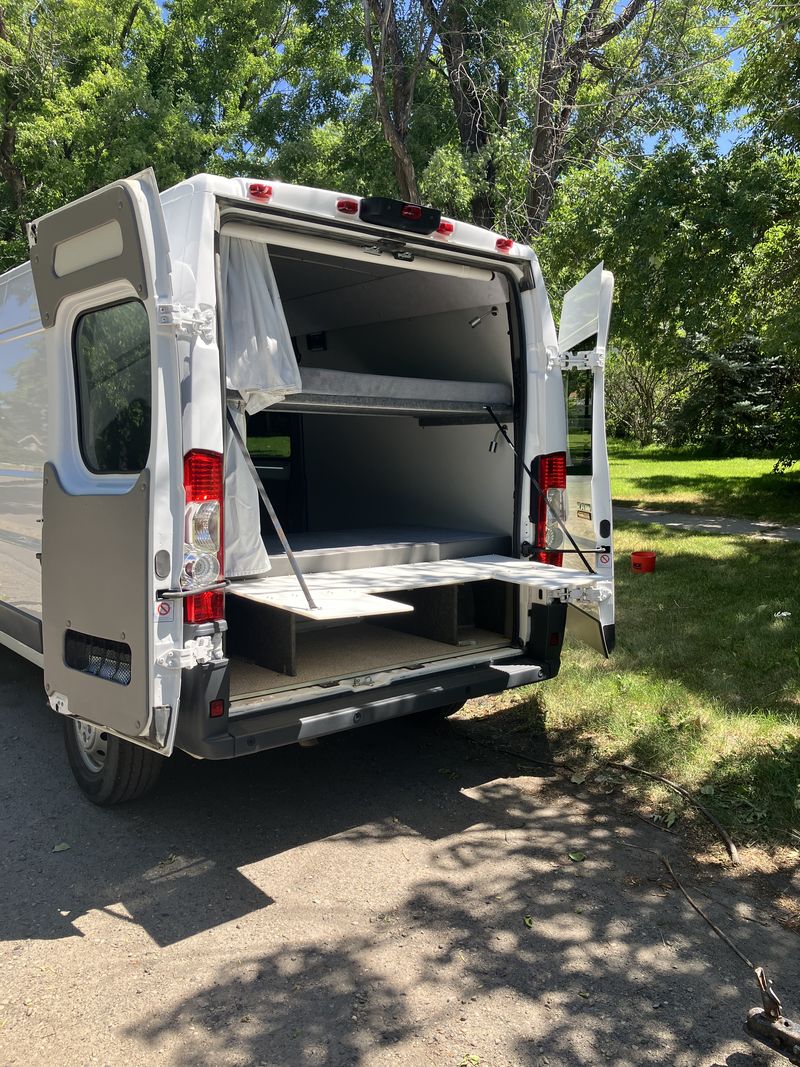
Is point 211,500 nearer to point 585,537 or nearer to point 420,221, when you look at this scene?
point 420,221

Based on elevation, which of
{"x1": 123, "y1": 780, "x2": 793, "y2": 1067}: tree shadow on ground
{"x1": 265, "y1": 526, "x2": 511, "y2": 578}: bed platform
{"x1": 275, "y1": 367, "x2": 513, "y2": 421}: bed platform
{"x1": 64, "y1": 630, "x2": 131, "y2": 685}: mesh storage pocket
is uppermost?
{"x1": 275, "y1": 367, "x2": 513, "y2": 421}: bed platform

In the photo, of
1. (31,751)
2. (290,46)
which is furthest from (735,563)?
(290,46)

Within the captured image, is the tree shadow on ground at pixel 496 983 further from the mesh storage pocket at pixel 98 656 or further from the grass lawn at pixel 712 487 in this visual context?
the grass lawn at pixel 712 487

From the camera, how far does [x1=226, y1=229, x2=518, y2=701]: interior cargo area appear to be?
14.9 ft

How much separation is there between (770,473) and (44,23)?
14.6m

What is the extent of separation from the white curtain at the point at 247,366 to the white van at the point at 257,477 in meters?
0.01

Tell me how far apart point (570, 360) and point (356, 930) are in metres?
2.96

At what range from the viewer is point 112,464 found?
399 cm

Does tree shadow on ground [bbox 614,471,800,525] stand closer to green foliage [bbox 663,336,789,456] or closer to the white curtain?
green foliage [bbox 663,336,789,456]

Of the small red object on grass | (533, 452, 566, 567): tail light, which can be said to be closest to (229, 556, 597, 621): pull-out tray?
(533, 452, 566, 567): tail light

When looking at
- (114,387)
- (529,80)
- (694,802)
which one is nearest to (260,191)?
(114,387)

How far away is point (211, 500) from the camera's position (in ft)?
12.1

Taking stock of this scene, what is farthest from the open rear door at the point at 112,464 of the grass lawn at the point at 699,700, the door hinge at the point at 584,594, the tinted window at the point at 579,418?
the grass lawn at the point at 699,700

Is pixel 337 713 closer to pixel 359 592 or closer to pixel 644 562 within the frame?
pixel 359 592
